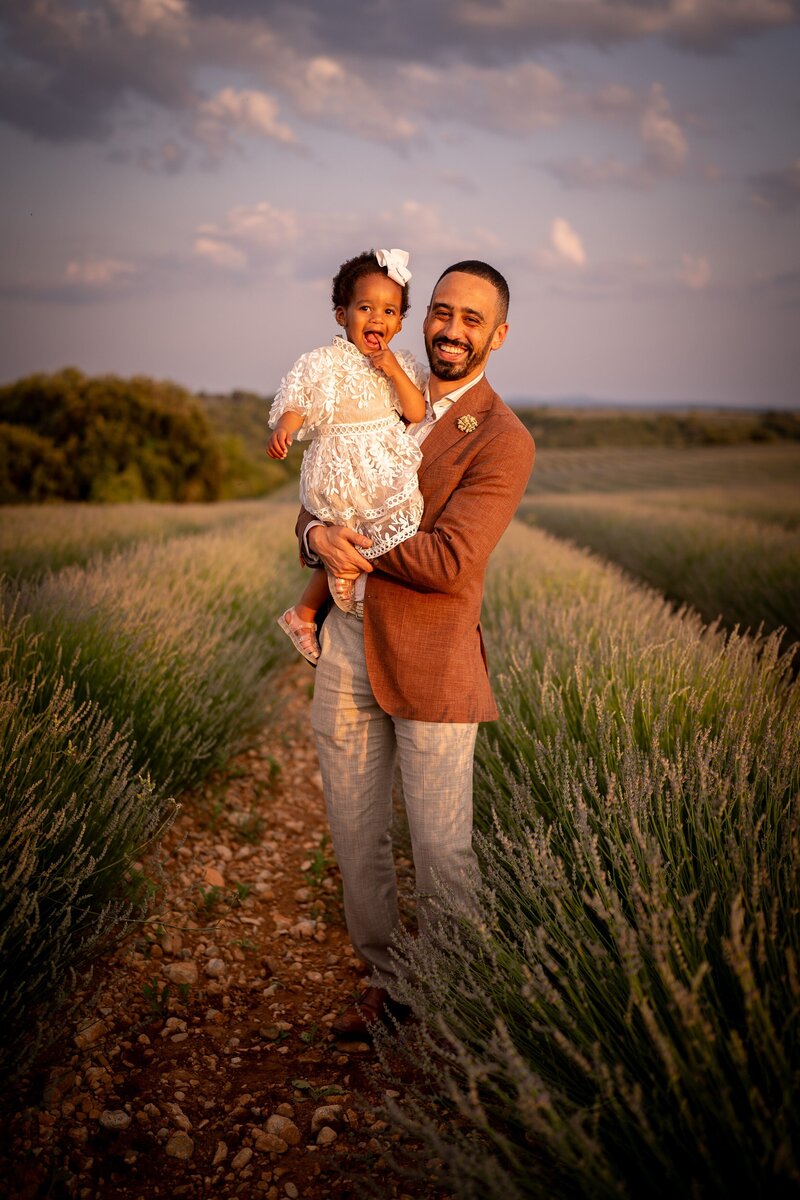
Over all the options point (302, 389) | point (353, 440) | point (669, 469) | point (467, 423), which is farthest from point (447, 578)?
point (669, 469)

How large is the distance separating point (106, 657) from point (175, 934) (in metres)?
1.30

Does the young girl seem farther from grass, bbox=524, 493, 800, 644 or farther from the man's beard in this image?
grass, bbox=524, 493, 800, 644

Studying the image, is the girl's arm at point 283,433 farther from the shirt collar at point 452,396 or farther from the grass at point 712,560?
the grass at point 712,560

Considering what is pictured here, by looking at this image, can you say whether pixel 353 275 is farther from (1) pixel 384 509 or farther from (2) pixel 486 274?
(1) pixel 384 509

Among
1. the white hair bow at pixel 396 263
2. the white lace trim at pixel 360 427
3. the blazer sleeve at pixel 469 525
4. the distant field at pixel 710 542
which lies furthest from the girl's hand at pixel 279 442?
the distant field at pixel 710 542

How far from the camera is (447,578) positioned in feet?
6.88

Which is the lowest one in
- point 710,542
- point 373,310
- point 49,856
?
point 49,856

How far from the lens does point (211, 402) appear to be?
67875mm

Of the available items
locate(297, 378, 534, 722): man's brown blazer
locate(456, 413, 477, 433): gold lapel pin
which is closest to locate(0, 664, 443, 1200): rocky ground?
locate(297, 378, 534, 722): man's brown blazer

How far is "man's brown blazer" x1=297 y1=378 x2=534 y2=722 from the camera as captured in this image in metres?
2.12

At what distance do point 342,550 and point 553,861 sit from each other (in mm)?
1072

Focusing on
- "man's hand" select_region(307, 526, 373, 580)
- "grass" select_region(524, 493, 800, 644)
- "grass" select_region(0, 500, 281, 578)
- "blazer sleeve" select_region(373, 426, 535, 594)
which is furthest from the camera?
"grass" select_region(524, 493, 800, 644)

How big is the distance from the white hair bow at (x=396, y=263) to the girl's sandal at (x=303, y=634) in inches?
48.7

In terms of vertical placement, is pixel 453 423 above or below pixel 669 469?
below
